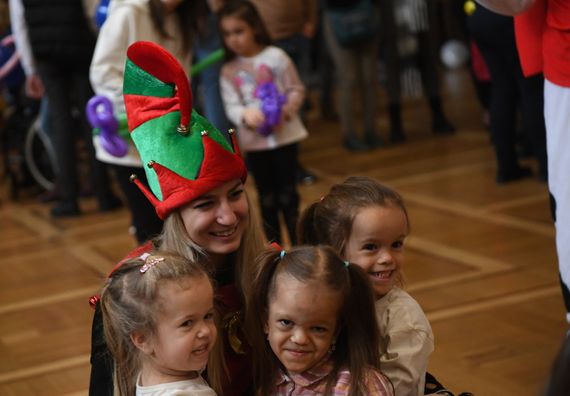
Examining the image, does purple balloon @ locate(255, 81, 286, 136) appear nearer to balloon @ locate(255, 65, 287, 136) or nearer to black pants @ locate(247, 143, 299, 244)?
balloon @ locate(255, 65, 287, 136)

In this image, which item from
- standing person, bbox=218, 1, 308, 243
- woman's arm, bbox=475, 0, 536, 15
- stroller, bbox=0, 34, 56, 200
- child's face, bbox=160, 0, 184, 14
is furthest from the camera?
stroller, bbox=0, 34, 56, 200

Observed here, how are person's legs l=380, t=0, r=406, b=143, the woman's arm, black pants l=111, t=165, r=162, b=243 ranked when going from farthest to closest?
person's legs l=380, t=0, r=406, b=143 < black pants l=111, t=165, r=162, b=243 < the woman's arm

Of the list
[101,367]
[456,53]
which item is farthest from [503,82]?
[101,367]

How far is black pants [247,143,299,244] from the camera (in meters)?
4.27

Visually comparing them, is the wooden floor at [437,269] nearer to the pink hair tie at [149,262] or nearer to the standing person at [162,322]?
the standing person at [162,322]

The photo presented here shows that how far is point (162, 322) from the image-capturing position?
6.77 feet

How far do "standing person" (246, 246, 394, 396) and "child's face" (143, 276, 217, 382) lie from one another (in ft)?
0.41

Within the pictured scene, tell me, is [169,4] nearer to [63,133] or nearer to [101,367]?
[101,367]

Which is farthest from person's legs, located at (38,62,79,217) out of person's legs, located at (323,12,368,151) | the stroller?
person's legs, located at (323,12,368,151)

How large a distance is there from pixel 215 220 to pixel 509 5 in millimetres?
931

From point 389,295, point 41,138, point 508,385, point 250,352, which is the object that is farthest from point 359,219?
point 41,138

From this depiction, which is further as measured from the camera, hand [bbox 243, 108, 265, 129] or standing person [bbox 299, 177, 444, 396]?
hand [bbox 243, 108, 265, 129]

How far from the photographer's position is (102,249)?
514 centimetres

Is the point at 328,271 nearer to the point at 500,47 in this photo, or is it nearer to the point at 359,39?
the point at 500,47
